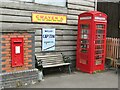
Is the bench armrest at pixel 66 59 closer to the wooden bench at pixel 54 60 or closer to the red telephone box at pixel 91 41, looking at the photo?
the wooden bench at pixel 54 60

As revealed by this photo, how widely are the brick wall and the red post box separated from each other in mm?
105

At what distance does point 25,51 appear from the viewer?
753 cm

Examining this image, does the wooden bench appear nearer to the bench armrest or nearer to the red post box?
the bench armrest

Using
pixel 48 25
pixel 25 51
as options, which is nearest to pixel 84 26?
pixel 48 25

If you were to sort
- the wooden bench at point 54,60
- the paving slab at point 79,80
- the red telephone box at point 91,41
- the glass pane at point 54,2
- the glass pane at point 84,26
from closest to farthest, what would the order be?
the paving slab at point 79,80, the wooden bench at point 54,60, the glass pane at point 54,2, the red telephone box at point 91,41, the glass pane at point 84,26

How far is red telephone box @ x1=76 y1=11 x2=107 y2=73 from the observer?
368 inches

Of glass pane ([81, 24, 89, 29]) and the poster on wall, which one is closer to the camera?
the poster on wall

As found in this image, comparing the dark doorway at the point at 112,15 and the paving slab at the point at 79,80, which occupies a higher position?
the dark doorway at the point at 112,15

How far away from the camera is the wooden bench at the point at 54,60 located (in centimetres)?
875

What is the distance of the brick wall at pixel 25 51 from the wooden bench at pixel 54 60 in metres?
0.99

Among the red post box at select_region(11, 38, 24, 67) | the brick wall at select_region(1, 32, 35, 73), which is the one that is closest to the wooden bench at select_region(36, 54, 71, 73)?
the brick wall at select_region(1, 32, 35, 73)

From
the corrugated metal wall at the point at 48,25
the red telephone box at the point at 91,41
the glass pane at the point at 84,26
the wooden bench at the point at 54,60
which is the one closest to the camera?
the corrugated metal wall at the point at 48,25

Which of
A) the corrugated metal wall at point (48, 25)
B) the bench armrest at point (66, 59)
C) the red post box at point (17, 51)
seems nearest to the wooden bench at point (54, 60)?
the bench armrest at point (66, 59)

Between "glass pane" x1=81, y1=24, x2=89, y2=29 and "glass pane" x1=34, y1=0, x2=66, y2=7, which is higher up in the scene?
"glass pane" x1=34, y1=0, x2=66, y2=7
